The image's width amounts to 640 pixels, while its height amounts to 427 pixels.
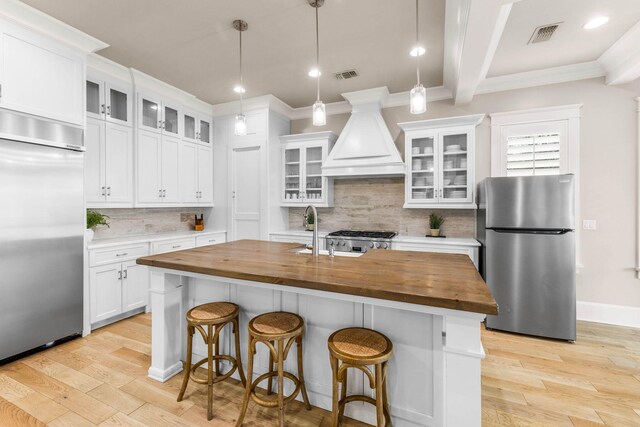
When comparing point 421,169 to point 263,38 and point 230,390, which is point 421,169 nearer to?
point 263,38

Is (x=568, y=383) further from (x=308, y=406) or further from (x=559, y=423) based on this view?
(x=308, y=406)

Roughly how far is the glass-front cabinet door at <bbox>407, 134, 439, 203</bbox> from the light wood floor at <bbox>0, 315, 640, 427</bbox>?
190 centimetres

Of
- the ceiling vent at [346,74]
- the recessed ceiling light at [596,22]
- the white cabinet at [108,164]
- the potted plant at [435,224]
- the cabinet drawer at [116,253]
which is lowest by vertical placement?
the cabinet drawer at [116,253]

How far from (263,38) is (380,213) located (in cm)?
274

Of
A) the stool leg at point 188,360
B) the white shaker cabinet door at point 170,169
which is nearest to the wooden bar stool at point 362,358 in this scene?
the stool leg at point 188,360

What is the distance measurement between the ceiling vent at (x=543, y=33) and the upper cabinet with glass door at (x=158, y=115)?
433 centimetres

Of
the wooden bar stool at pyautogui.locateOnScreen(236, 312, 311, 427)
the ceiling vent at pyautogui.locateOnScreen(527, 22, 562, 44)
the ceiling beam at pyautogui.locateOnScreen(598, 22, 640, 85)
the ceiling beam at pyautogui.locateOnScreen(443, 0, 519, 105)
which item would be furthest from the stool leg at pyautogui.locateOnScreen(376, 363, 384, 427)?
the ceiling beam at pyautogui.locateOnScreen(598, 22, 640, 85)

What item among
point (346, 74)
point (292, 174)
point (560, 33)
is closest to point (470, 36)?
point (560, 33)

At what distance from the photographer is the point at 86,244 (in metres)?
3.00

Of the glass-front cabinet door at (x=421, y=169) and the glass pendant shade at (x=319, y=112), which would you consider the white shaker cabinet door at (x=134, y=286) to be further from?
the glass-front cabinet door at (x=421, y=169)

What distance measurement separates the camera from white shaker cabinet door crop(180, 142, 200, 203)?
4379mm

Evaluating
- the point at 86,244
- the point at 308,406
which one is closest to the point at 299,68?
the point at 86,244

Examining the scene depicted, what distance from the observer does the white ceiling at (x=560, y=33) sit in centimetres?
234

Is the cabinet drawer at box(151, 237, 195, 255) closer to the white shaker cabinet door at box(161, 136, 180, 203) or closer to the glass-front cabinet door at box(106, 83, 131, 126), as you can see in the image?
the white shaker cabinet door at box(161, 136, 180, 203)
